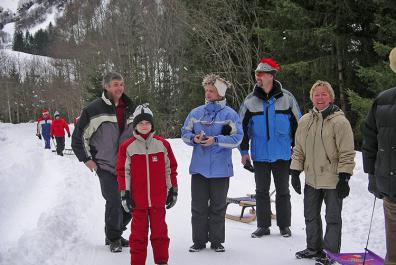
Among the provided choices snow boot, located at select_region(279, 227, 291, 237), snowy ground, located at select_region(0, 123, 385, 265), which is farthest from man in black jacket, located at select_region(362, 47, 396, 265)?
snow boot, located at select_region(279, 227, 291, 237)

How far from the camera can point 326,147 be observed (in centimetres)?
434

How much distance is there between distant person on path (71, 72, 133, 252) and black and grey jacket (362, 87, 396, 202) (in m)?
2.70

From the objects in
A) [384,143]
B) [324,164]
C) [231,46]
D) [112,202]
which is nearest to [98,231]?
[112,202]

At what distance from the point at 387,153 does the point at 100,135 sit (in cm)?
308

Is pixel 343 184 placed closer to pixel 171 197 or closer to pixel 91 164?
pixel 171 197

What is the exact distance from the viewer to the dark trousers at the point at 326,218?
4.30 m

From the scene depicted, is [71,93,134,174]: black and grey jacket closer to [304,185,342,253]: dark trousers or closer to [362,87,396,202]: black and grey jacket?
[304,185,342,253]: dark trousers

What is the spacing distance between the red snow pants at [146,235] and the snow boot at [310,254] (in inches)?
57.7

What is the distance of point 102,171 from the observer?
16.1ft

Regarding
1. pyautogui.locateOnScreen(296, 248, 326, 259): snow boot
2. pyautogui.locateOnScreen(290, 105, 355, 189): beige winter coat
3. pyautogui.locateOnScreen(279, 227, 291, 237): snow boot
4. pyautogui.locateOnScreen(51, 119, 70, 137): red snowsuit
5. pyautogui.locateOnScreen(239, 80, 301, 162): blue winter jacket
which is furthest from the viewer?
pyautogui.locateOnScreen(51, 119, 70, 137): red snowsuit

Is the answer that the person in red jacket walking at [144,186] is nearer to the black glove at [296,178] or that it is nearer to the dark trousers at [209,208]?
the dark trousers at [209,208]

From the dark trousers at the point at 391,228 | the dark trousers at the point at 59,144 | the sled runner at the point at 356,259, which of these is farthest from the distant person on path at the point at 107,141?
the dark trousers at the point at 59,144

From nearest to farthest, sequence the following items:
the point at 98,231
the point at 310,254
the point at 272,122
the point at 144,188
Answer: the point at 144,188, the point at 310,254, the point at 272,122, the point at 98,231

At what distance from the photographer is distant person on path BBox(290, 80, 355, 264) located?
425 centimetres
